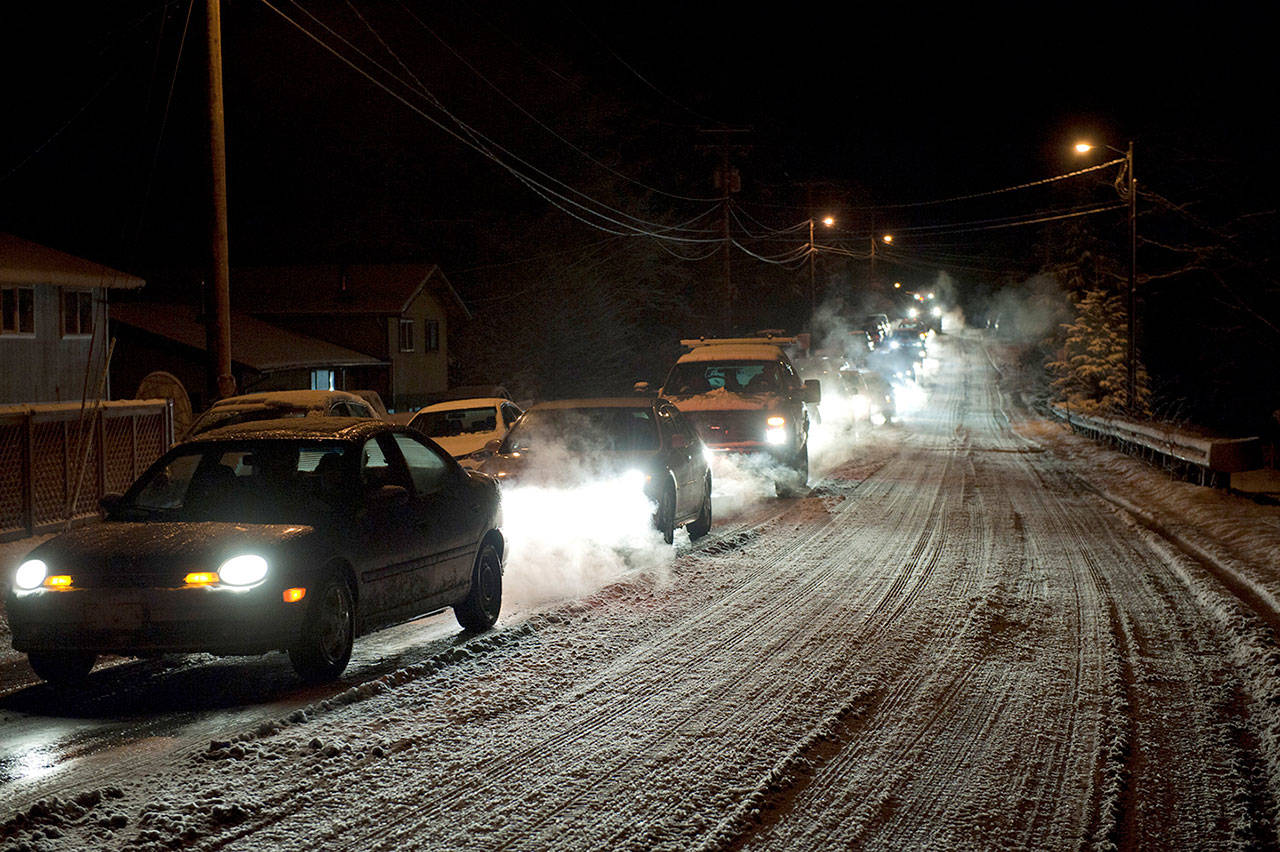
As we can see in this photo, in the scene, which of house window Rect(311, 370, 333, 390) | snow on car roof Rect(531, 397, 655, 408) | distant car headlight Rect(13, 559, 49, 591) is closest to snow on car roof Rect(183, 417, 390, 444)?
distant car headlight Rect(13, 559, 49, 591)

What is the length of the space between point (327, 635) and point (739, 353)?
46.3 feet

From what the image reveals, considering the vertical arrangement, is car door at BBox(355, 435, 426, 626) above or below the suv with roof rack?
below

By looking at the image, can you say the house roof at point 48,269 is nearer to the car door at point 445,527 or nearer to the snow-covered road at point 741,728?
the snow-covered road at point 741,728

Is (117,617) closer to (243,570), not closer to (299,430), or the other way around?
(243,570)

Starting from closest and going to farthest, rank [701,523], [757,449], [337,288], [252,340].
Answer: [701,523] < [757,449] < [252,340] < [337,288]

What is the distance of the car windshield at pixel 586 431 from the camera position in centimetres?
1345

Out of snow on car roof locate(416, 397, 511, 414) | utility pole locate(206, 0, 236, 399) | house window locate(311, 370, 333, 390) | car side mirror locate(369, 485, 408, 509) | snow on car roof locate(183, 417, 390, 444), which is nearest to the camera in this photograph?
car side mirror locate(369, 485, 408, 509)

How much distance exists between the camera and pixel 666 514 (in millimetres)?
13305

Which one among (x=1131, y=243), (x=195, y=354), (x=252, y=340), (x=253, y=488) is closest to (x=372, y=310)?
(x=252, y=340)

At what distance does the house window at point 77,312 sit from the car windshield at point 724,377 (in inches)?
646

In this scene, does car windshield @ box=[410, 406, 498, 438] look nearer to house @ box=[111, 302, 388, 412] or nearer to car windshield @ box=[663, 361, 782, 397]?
car windshield @ box=[663, 361, 782, 397]

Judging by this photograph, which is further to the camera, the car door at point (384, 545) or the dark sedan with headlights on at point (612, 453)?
the dark sedan with headlights on at point (612, 453)

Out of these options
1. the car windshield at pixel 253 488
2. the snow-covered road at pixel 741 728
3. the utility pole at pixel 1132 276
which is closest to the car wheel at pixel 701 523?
the snow-covered road at pixel 741 728

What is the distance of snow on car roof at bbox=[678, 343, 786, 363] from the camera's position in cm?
2033
